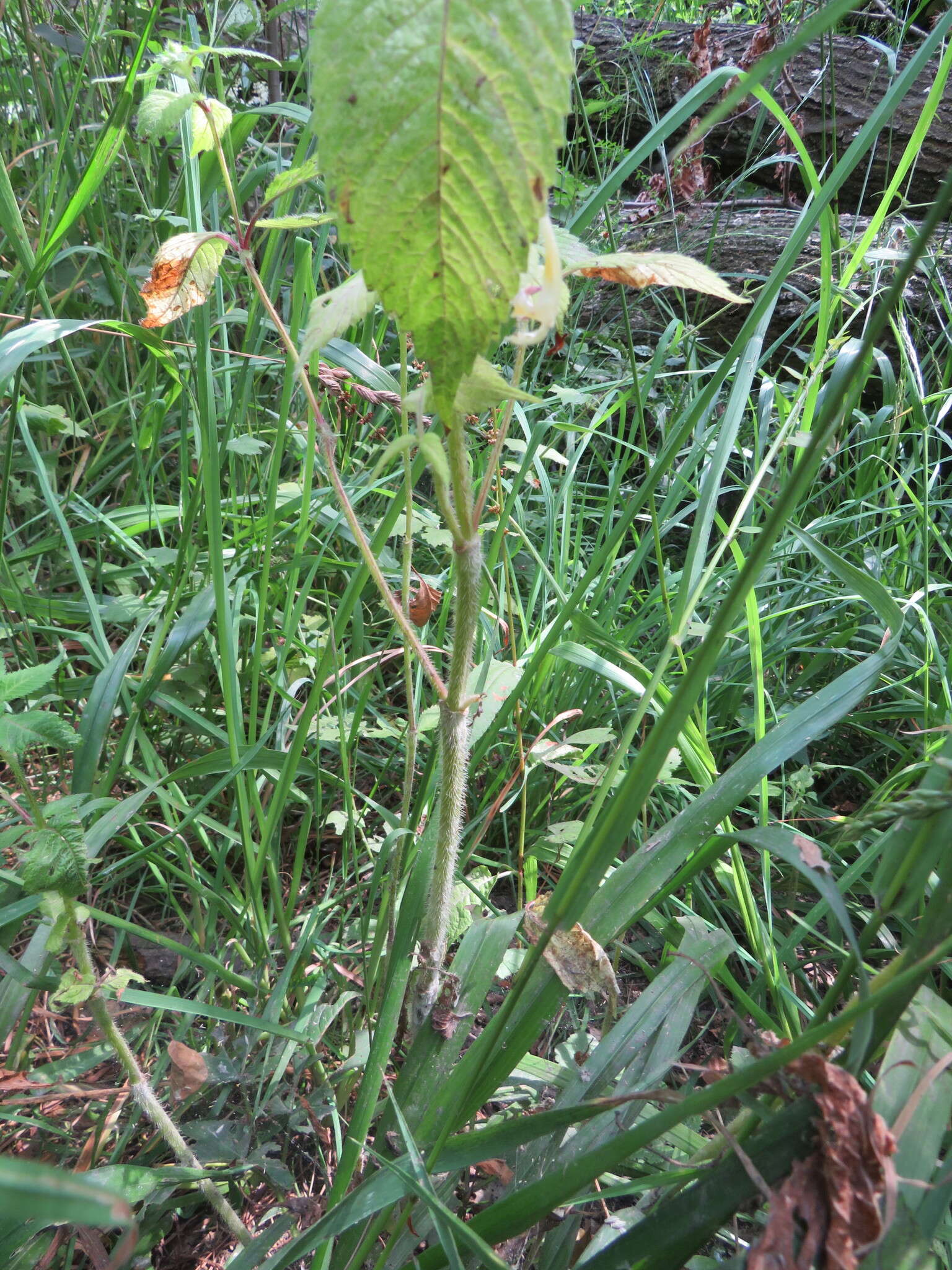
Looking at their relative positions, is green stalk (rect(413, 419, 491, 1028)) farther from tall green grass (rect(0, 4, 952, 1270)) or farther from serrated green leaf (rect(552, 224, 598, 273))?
serrated green leaf (rect(552, 224, 598, 273))

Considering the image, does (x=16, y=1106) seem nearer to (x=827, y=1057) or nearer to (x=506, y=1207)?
(x=506, y=1207)

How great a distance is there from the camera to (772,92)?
2816 mm

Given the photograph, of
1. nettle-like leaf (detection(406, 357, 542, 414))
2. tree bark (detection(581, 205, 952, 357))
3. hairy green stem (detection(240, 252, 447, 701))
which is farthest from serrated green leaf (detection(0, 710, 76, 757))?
tree bark (detection(581, 205, 952, 357))

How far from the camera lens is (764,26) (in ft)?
8.20

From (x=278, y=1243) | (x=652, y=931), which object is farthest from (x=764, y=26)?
(x=278, y=1243)

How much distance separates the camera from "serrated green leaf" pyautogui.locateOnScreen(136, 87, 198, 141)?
811 millimetres

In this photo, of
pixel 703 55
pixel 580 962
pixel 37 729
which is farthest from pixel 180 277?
pixel 703 55

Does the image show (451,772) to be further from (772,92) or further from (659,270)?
(772,92)

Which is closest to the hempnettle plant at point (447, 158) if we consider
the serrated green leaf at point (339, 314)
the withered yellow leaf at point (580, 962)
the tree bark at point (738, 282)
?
the serrated green leaf at point (339, 314)

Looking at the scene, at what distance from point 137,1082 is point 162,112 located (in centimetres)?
93

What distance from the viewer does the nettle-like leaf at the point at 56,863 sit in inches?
26.0

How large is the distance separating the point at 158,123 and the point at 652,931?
45.1 inches

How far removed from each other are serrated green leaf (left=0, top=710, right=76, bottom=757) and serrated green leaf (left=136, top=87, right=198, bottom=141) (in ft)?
1.88

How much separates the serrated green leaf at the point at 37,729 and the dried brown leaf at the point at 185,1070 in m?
0.34
